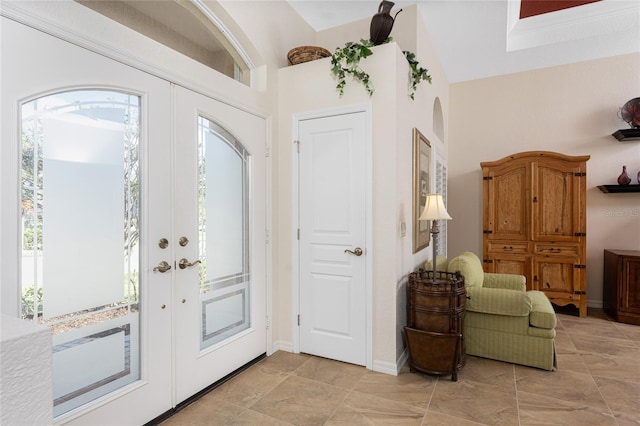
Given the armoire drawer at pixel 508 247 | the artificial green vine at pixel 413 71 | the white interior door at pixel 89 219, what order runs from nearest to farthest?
the white interior door at pixel 89 219 < the artificial green vine at pixel 413 71 < the armoire drawer at pixel 508 247

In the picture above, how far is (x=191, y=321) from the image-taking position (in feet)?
7.51

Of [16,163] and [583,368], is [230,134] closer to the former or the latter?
[16,163]

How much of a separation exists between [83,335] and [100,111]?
46.4 inches

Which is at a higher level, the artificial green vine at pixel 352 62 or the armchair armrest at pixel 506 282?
the artificial green vine at pixel 352 62

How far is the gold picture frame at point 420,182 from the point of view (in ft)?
10.4

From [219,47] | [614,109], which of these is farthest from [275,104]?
[614,109]

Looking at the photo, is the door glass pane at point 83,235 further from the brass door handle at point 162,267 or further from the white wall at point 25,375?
the white wall at point 25,375

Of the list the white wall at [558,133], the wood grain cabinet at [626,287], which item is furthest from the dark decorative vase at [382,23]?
the wood grain cabinet at [626,287]

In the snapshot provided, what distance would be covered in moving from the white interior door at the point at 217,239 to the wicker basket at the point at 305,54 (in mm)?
667

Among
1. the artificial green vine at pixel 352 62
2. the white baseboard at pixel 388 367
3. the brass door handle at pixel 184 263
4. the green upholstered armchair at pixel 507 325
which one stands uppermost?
the artificial green vine at pixel 352 62

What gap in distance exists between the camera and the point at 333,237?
292cm

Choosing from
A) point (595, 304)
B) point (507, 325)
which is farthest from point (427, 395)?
point (595, 304)

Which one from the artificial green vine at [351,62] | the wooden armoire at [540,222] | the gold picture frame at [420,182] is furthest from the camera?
the wooden armoire at [540,222]

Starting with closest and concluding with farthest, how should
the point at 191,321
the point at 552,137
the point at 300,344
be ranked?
the point at 191,321, the point at 300,344, the point at 552,137
